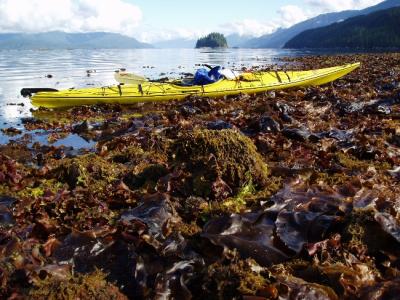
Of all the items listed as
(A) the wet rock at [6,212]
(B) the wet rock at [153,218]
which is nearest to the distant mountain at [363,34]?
(B) the wet rock at [153,218]

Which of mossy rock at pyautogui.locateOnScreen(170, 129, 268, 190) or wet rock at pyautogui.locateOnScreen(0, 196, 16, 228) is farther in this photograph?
mossy rock at pyautogui.locateOnScreen(170, 129, 268, 190)

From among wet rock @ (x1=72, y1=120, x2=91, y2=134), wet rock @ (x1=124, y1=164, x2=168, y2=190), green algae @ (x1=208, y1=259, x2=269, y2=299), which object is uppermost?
green algae @ (x1=208, y1=259, x2=269, y2=299)

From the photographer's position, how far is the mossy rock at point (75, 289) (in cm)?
332

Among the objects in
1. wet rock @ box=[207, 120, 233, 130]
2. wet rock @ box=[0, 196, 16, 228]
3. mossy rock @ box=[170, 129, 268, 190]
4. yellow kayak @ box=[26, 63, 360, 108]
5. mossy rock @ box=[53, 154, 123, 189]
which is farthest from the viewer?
yellow kayak @ box=[26, 63, 360, 108]

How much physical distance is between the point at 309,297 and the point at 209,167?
3.33m

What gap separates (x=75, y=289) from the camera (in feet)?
11.0

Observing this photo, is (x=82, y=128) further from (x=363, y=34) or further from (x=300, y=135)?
(x=363, y=34)

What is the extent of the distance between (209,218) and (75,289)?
250 centimetres

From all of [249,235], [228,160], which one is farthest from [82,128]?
[249,235]

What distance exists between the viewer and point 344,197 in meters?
5.28

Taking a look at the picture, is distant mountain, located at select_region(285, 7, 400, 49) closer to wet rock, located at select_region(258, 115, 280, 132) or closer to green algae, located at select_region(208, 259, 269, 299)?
wet rock, located at select_region(258, 115, 280, 132)

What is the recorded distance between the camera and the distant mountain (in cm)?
10569

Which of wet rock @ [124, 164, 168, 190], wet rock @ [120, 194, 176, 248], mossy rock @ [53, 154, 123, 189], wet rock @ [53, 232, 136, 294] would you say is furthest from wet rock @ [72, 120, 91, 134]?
wet rock @ [53, 232, 136, 294]

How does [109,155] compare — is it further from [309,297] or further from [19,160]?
[309,297]
